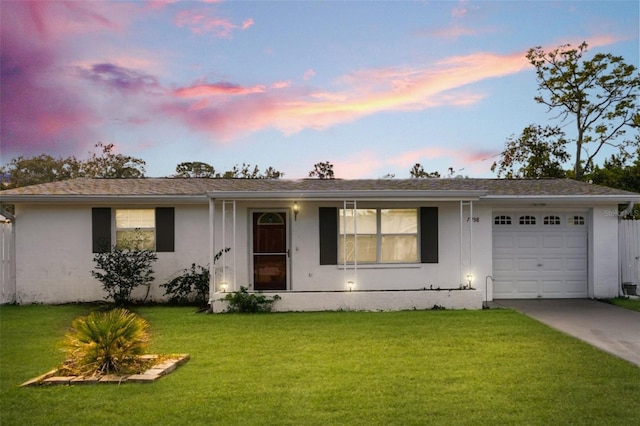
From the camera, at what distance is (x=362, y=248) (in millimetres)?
12742

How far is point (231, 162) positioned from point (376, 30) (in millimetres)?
18309

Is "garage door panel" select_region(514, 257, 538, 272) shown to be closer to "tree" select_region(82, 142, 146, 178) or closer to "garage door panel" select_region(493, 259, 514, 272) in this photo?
"garage door panel" select_region(493, 259, 514, 272)

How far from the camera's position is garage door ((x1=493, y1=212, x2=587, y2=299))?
43.4 feet

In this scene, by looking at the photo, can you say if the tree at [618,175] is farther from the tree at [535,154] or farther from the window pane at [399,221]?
the window pane at [399,221]

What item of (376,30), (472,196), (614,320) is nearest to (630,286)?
(614,320)

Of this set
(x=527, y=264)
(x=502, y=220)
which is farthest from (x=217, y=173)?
(x=527, y=264)

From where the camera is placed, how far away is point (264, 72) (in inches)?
600

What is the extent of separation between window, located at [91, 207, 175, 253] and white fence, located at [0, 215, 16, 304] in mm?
2030

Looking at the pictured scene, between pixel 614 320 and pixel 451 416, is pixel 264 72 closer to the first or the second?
pixel 614 320

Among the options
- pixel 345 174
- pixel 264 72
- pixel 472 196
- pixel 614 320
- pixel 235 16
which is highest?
pixel 235 16

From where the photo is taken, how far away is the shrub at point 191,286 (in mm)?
12594

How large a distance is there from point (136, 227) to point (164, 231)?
2.45 feet

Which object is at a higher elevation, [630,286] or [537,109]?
[537,109]

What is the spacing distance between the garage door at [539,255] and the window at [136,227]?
28.3 ft
